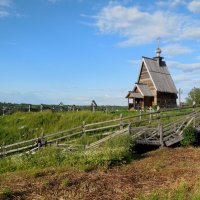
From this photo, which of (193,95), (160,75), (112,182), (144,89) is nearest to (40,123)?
(112,182)

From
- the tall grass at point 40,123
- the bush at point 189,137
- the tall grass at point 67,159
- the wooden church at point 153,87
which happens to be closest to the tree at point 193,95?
the wooden church at point 153,87

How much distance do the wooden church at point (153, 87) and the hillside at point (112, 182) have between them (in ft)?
113

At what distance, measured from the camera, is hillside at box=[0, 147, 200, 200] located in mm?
8625

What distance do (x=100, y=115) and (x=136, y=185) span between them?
Result: 1784cm

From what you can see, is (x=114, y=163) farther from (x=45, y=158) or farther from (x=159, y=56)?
(x=159, y=56)

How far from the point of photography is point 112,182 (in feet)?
33.0

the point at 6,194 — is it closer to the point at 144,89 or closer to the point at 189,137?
the point at 189,137

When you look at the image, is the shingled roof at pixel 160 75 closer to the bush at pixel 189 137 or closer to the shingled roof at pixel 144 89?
the shingled roof at pixel 144 89

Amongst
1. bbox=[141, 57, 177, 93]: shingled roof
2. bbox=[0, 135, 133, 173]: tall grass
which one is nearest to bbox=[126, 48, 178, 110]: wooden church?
bbox=[141, 57, 177, 93]: shingled roof

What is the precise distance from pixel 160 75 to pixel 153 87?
2.95 m

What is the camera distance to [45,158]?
1280 cm

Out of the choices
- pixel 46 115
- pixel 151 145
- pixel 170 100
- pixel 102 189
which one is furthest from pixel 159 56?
pixel 102 189

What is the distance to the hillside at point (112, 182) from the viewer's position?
8625 millimetres

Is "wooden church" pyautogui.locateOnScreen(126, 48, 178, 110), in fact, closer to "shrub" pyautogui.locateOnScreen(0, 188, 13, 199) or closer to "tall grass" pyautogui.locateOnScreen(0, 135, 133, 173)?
"tall grass" pyautogui.locateOnScreen(0, 135, 133, 173)
